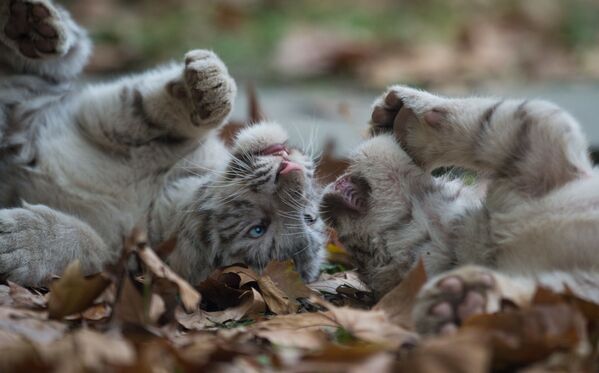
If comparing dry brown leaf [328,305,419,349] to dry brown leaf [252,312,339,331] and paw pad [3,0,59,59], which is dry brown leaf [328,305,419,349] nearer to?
dry brown leaf [252,312,339,331]

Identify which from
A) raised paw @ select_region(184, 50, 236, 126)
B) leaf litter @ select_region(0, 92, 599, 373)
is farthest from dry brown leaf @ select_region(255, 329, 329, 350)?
raised paw @ select_region(184, 50, 236, 126)

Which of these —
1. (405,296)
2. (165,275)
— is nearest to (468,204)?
(405,296)

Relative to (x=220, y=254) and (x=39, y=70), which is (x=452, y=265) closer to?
(x=220, y=254)

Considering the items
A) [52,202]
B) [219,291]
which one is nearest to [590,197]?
[219,291]

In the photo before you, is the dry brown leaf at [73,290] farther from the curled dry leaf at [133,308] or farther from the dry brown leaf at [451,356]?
the dry brown leaf at [451,356]

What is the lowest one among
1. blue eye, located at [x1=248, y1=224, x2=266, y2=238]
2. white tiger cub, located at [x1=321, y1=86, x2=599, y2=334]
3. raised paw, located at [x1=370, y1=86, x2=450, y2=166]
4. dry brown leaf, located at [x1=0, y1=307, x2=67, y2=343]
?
dry brown leaf, located at [x1=0, y1=307, x2=67, y2=343]

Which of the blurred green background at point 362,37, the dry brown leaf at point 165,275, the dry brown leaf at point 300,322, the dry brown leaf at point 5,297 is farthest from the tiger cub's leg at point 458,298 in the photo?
the blurred green background at point 362,37
